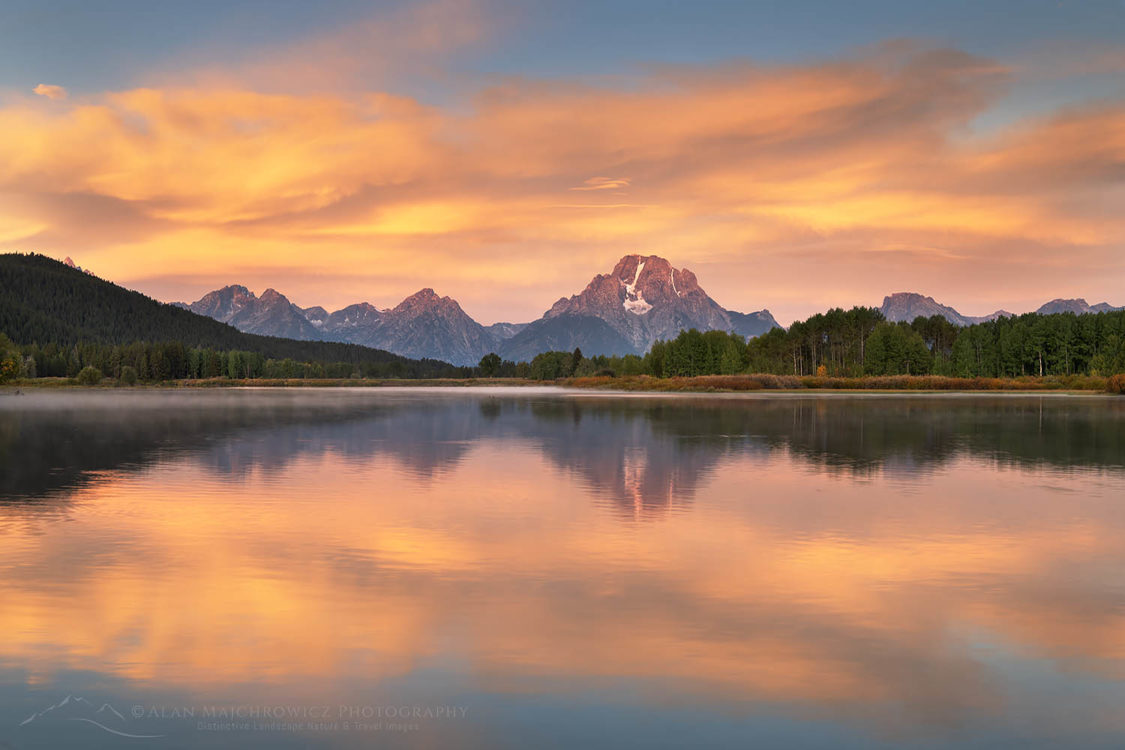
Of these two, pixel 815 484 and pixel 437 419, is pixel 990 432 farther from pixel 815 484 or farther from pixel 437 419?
pixel 437 419

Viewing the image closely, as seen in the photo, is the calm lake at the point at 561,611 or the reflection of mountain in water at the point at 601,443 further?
Result: the reflection of mountain in water at the point at 601,443

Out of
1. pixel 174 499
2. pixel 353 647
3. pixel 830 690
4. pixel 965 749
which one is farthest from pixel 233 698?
pixel 174 499

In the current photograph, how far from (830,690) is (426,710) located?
16.7 feet

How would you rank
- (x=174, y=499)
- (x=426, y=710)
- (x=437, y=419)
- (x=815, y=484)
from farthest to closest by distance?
(x=437, y=419)
(x=815, y=484)
(x=174, y=499)
(x=426, y=710)

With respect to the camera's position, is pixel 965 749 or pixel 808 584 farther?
pixel 808 584

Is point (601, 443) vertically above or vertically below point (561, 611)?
below

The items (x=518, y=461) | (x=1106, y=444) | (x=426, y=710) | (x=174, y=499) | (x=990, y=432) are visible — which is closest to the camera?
(x=426, y=710)

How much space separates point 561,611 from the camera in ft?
44.4

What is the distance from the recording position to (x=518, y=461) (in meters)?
38.0

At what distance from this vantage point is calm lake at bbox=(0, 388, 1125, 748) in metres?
9.45

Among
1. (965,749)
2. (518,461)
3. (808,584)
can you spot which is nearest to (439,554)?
(808,584)

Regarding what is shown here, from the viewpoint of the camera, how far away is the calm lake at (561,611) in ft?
31.0

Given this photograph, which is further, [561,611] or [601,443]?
[601,443]

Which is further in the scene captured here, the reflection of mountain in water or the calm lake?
the reflection of mountain in water
